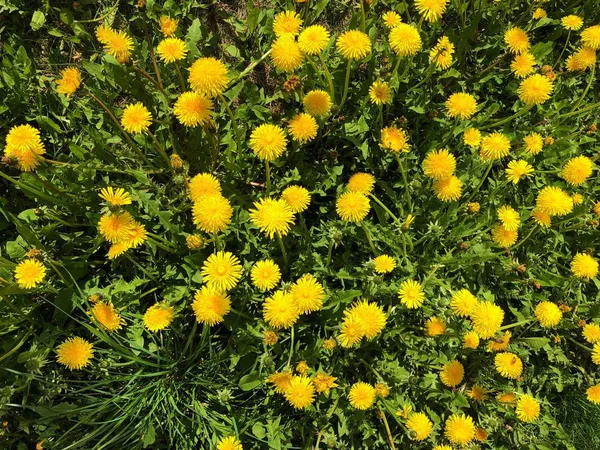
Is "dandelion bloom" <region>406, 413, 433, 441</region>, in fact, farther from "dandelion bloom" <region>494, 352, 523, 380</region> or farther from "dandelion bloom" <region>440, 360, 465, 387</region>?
"dandelion bloom" <region>494, 352, 523, 380</region>

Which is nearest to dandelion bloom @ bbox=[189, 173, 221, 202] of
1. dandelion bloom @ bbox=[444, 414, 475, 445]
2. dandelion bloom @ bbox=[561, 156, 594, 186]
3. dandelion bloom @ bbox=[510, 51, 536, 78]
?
dandelion bloom @ bbox=[444, 414, 475, 445]

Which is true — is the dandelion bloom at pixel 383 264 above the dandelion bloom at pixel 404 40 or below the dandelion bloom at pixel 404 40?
below

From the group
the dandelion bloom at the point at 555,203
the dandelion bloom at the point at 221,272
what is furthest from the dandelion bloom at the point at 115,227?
the dandelion bloom at the point at 555,203

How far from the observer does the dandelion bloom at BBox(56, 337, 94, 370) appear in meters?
2.56

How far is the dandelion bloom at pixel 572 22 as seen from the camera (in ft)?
10.7

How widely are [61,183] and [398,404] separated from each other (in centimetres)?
255

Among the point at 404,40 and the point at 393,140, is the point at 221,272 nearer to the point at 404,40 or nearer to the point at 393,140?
the point at 393,140

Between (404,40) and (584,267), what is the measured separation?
1.93 metres

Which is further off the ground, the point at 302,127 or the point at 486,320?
the point at 302,127

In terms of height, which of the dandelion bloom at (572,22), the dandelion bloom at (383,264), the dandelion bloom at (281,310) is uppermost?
the dandelion bloom at (572,22)

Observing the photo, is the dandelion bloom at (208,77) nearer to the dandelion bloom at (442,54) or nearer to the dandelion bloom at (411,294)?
the dandelion bloom at (442,54)

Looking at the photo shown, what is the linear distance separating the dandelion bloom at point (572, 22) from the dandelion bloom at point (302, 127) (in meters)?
2.14

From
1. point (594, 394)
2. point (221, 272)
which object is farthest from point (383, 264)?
point (594, 394)

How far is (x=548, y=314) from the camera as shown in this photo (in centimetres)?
291
